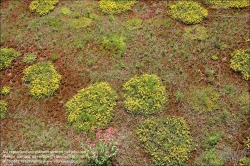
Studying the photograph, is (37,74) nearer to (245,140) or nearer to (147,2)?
(147,2)

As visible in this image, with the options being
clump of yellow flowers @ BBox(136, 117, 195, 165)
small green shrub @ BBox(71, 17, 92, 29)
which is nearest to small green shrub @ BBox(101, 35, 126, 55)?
small green shrub @ BBox(71, 17, 92, 29)

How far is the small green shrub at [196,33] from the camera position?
46.0 feet

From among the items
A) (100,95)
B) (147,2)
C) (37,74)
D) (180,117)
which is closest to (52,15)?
(37,74)

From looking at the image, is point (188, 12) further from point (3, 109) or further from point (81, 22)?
point (3, 109)

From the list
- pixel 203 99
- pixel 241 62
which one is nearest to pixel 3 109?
pixel 203 99

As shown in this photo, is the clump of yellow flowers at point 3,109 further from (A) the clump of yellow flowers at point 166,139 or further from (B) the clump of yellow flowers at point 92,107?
(A) the clump of yellow flowers at point 166,139

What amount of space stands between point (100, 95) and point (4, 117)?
13.7 feet

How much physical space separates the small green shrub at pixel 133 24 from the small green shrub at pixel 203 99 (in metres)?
4.56

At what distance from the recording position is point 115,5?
15719 mm

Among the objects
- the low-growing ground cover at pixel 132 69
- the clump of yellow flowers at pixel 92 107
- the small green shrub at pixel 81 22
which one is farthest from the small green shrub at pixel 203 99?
the small green shrub at pixel 81 22

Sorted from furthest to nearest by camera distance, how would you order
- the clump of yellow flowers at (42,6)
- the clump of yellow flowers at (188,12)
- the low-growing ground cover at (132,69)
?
1. the clump of yellow flowers at (42,6)
2. the clump of yellow flowers at (188,12)
3. the low-growing ground cover at (132,69)

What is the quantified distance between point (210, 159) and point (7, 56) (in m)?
10.5

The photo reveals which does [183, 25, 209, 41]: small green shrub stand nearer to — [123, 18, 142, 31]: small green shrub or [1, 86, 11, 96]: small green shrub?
[123, 18, 142, 31]: small green shrub

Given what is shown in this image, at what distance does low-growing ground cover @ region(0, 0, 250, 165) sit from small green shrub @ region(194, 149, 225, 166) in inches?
1.4
